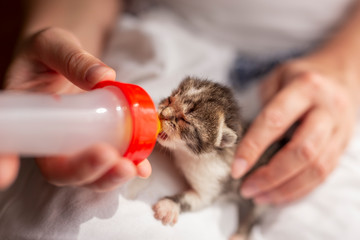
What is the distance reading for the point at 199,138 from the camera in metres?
1.14

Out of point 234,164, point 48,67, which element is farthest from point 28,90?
point 234,164

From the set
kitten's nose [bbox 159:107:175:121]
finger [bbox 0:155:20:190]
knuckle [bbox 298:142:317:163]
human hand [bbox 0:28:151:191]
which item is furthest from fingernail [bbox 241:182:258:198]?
finger [bbox 0:155:20:190]

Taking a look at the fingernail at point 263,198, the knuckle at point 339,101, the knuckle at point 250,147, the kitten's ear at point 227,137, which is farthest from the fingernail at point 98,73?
the knuckle at point 339,101

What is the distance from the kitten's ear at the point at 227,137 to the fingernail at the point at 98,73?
469 mm

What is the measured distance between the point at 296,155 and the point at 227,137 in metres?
0.31

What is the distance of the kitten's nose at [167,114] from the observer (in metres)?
1.05

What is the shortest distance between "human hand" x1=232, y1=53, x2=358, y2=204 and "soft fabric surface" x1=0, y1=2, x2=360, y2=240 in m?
0.09

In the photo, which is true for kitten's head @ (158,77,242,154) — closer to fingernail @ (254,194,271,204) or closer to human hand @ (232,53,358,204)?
human hand @ (232,53,358,204)

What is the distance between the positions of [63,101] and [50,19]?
42.5 inches

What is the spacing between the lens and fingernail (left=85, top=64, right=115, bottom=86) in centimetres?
84

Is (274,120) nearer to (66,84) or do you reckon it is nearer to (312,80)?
(312,80)

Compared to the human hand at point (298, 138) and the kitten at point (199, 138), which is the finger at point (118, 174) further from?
the human hand at point (298, 138)

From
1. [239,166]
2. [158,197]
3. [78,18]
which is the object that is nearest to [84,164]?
[158,197]

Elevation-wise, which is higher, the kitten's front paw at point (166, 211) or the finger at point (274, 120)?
the finger at point (274, 120)
